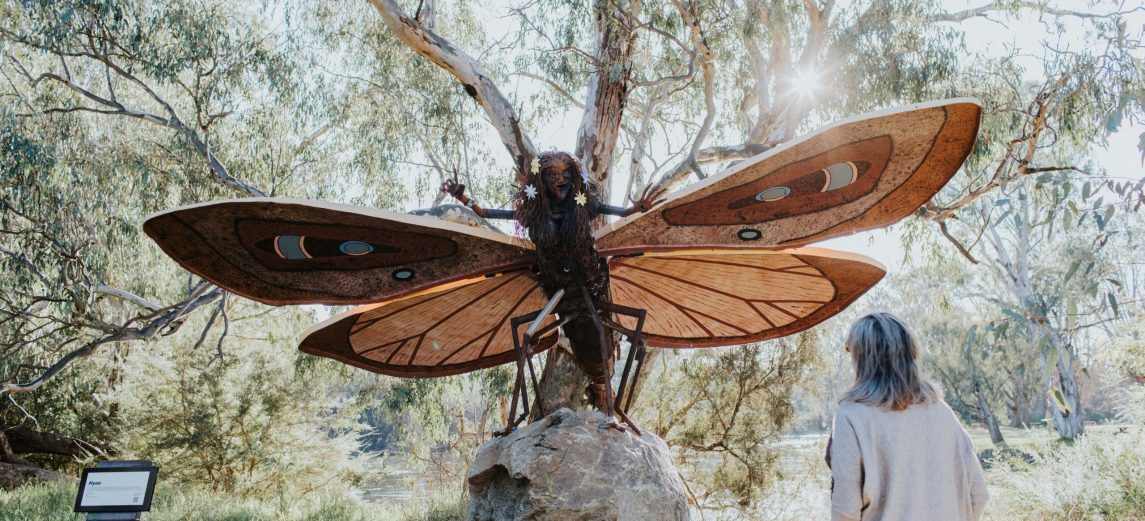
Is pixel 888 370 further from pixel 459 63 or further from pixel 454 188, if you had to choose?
pixel 459 63

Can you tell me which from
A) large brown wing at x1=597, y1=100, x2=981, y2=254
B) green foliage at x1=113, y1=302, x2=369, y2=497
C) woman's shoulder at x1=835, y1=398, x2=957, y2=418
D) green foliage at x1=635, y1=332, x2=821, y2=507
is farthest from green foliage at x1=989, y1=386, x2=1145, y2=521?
green foliage at x1=113, y1=302, x2=369, y2=497

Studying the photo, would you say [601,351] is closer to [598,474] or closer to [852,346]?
[598,474]

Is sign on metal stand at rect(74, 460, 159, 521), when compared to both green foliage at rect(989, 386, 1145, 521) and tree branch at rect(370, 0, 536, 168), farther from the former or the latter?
green foliage at rect(989, 386, 1145, 521)

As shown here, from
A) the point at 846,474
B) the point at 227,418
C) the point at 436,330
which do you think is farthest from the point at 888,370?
the point at 227,418

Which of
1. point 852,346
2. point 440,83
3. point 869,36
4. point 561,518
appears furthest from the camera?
point 440,83

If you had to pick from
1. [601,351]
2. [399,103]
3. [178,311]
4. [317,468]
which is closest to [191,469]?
[317,468]

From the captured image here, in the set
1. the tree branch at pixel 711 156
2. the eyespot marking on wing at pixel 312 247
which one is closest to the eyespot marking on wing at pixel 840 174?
the eyespot marking on wing at pixel 312 247
